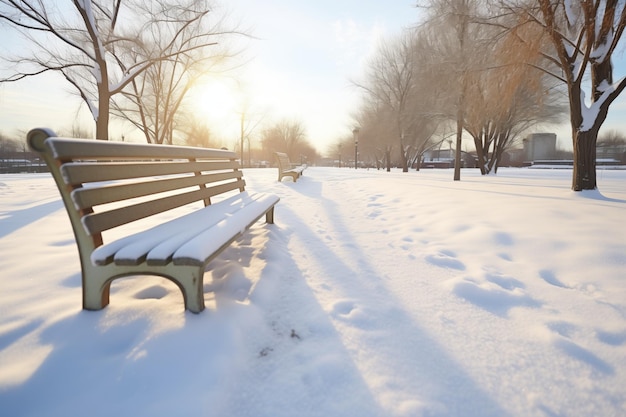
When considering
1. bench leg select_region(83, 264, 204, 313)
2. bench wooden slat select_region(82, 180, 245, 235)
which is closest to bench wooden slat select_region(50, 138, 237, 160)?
bench wooden slat select_region(82, 180, 245, 235)

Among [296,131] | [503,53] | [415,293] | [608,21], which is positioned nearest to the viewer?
[415,293]

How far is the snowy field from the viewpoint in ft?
3.39

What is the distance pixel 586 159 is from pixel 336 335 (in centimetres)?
671

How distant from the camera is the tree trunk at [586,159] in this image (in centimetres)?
522

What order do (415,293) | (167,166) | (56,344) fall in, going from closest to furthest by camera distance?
(56,344)
(415,293)
(167,166)

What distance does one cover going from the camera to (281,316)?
63.3 inches

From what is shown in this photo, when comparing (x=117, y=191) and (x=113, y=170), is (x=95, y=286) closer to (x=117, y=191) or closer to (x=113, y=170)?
(x=117, y=191)

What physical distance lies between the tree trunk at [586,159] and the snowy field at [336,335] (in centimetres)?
364

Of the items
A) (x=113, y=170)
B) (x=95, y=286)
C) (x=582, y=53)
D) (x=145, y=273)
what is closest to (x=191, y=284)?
(x=145, y=273)

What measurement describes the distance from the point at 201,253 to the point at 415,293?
1.45 meters

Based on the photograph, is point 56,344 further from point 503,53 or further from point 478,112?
point 478,112

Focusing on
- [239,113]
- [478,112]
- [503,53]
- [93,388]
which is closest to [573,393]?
[93,388]

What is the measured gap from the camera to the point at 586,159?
5254 mm

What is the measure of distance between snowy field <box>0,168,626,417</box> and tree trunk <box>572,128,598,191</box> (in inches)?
143
